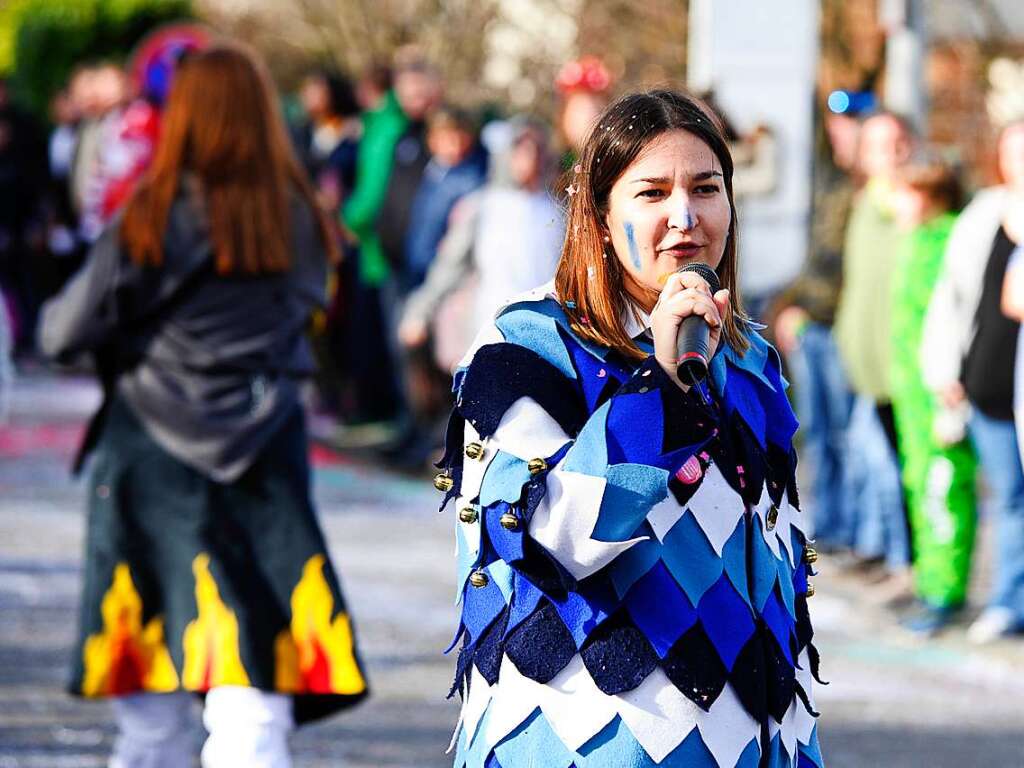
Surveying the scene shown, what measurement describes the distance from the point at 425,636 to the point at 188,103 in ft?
10.4

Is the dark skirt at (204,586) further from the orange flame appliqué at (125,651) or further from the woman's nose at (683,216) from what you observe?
the woman's nose at (683,216)

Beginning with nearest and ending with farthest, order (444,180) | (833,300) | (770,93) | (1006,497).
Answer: (1006,497) → (833,300) → (770,93) → (444,180)

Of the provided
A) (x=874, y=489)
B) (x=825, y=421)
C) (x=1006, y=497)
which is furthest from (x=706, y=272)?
(x=825, y=421)

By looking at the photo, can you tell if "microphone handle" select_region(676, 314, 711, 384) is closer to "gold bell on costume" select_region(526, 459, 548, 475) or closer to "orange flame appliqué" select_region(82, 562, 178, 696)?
"gold bell on costume" select_region(526, 459, 548, 475)

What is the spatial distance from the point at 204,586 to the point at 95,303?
2.48 ft

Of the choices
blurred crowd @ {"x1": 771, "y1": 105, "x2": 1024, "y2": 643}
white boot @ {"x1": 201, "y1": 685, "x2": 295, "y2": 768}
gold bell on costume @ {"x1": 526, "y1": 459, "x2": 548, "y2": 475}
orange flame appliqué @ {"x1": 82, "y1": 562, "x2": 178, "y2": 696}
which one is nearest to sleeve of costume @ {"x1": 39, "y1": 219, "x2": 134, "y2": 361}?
orange flame appliqué @ {"x1": 82, "y1": 562, "x2": 178, "y2": 696}

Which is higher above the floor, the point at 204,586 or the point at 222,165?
the point at 222,165

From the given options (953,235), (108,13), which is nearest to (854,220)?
(953,235)

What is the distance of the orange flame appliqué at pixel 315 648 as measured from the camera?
5172 millimetres

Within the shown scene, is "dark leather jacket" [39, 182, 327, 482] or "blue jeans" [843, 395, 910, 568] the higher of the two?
"dark leather jacket" [39, 182, 327, 482]

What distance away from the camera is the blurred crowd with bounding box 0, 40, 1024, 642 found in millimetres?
7762

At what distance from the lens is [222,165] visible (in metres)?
5.23

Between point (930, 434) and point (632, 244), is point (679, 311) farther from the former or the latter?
point (930, 434)

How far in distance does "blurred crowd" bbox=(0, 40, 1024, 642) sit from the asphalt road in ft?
1.25
